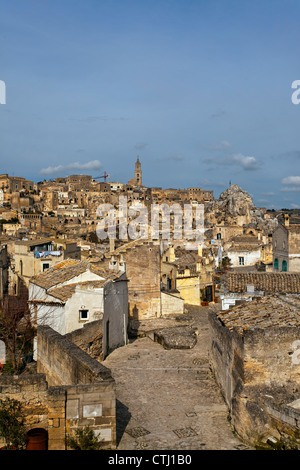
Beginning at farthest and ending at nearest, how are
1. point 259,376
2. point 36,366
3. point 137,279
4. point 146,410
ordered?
point 137,279 < point 36,366 < point 146,410 < point 259,376

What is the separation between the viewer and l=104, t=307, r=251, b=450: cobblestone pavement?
8.66 m

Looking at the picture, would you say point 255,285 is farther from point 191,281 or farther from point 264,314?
point 191,281

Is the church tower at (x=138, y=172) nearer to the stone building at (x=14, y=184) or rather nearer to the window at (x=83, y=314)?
the stone building at (x=14, y=184)

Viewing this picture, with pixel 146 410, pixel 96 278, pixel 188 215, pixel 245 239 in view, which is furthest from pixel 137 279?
pixel 188 215

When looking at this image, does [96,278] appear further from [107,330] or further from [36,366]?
[36,366]

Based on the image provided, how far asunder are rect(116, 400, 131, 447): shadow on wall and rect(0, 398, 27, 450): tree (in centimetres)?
195

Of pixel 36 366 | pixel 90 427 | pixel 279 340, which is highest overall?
pixel 279 340

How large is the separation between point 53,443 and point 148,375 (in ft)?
19.7

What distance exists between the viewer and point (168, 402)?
35.9ft

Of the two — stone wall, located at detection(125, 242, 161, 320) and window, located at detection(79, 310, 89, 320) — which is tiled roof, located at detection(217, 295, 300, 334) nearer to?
window, located at detection(79, 310, 89, 320)

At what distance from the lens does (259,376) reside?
9.05 metres

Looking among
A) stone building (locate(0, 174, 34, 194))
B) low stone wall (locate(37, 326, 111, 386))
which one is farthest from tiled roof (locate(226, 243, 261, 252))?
stone building (locate(0, 174, 34, 194))

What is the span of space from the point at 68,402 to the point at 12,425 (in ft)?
4.42

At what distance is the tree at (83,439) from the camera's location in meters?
7.50
